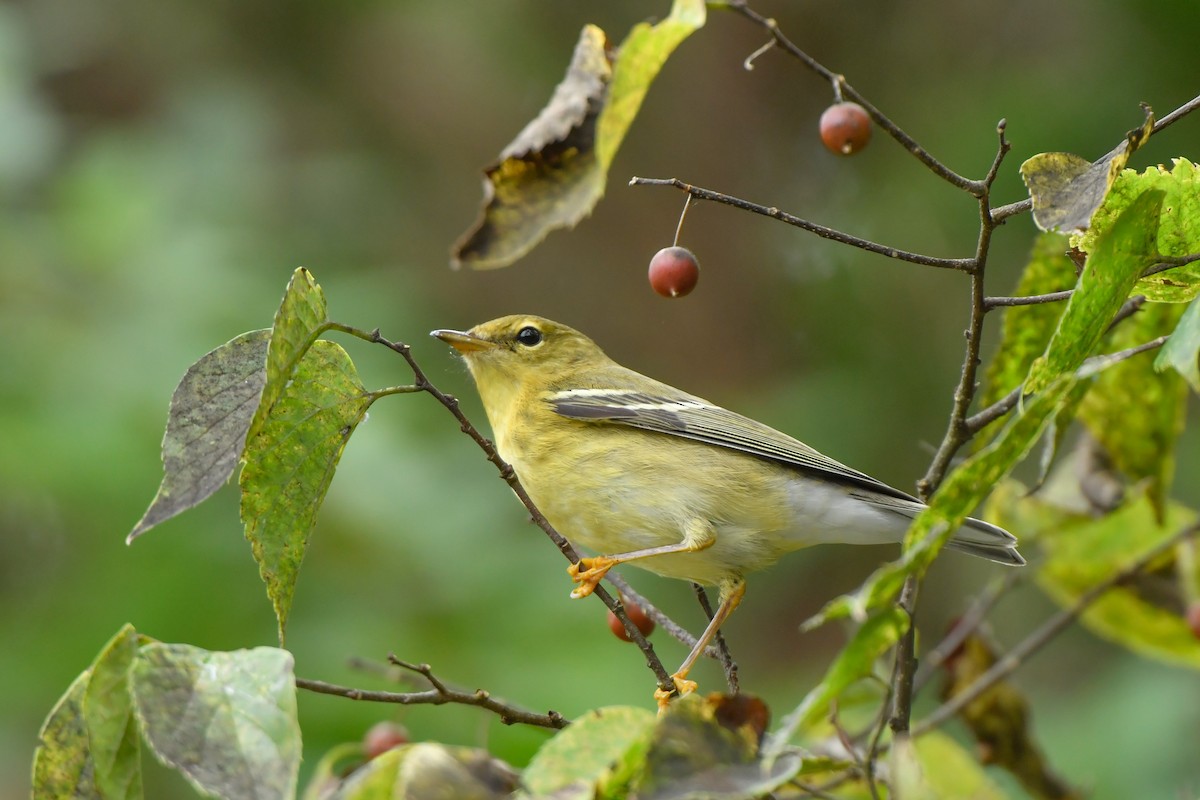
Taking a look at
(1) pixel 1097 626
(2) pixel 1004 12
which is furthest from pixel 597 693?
(2) pixel 1004 12

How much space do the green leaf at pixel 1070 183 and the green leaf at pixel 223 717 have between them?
4.26 ft

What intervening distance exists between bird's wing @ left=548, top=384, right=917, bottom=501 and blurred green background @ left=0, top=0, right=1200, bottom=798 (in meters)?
1.14

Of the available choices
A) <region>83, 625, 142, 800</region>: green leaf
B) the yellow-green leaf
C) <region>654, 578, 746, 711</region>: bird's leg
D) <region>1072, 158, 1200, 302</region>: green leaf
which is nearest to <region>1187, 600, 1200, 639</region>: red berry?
the yellow-green leaf

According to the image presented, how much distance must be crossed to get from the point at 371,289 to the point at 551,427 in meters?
2.03

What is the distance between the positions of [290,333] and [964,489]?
1025 millimetres

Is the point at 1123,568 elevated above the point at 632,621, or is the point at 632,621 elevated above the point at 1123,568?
the point at 1123,568

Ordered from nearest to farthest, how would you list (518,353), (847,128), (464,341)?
(847,128)
(464,341)
(518,353)

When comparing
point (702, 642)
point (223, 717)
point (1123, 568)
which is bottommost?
point (223, 717)

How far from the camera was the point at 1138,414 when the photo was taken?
330 cm

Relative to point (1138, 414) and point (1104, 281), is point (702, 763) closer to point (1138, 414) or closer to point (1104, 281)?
point (1104, 281)

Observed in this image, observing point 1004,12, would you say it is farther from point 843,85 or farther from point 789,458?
point 843,85

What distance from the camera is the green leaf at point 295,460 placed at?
2.17 meters

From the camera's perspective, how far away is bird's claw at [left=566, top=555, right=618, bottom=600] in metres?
3.51

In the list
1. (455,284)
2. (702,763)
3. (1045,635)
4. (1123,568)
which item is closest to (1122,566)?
(1123,568)
